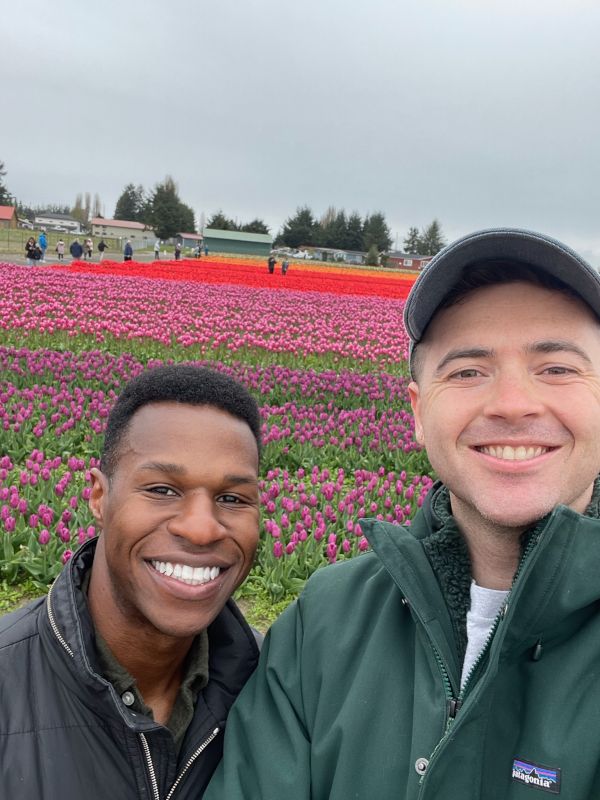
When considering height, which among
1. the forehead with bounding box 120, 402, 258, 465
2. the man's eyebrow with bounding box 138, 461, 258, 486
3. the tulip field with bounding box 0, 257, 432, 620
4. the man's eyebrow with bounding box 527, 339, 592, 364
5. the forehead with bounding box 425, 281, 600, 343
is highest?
the forehead with bounding box 425, 281, 600, 343

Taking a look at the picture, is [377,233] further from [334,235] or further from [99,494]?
[99,494]

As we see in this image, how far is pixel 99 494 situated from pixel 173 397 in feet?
1.16

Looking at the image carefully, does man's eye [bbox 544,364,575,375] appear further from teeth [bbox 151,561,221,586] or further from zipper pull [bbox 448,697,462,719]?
teeth [bbox 151,561,221,586]

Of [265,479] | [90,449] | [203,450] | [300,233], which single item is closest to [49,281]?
[90,449]

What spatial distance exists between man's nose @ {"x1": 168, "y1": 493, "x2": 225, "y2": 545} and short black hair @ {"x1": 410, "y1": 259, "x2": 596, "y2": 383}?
75 cm

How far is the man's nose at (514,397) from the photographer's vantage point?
5.00 ft

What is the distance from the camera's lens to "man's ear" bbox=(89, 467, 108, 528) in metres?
1.98

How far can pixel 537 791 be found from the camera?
1274 mm

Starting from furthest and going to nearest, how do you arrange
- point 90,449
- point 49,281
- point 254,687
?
point 49,281 < point 90,449 < point 254,687

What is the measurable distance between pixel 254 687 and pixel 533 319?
3.53 ft

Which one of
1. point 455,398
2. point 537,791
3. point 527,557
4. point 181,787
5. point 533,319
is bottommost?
point 181,787

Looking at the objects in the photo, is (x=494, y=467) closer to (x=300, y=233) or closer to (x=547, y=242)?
(x=547, y=242)

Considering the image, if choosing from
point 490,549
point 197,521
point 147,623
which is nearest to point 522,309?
point 490,549

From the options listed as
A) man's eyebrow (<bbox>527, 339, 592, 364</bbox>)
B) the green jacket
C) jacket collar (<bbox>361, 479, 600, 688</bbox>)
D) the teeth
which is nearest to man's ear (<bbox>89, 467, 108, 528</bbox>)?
the teeth
